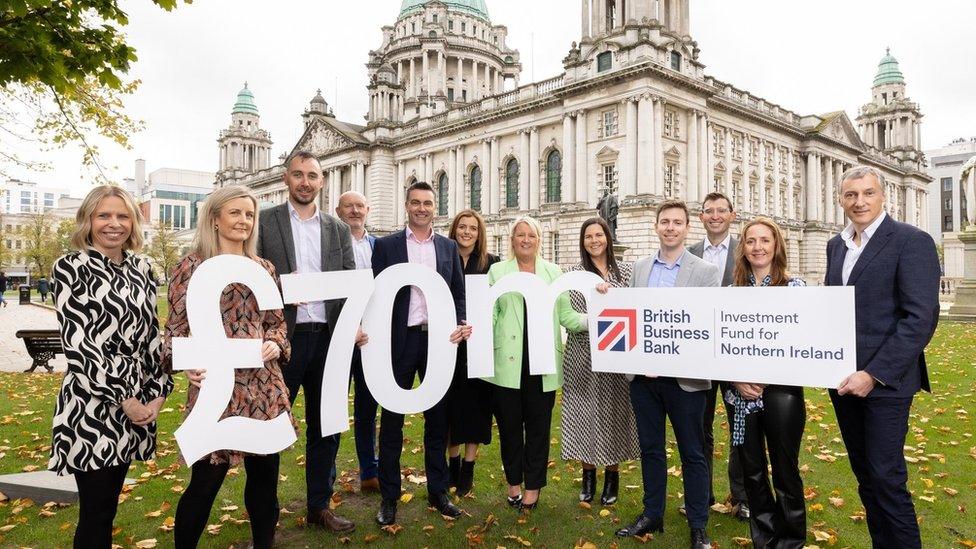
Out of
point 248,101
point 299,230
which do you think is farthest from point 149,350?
point 248,101

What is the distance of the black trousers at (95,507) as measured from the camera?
3.50 meters

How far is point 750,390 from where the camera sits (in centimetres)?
427

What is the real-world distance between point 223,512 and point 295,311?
6.70 ft

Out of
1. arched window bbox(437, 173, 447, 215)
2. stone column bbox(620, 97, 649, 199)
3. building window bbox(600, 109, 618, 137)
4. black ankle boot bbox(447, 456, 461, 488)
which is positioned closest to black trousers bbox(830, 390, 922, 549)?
black ankle boot bbox(447, 456, 461, 488)

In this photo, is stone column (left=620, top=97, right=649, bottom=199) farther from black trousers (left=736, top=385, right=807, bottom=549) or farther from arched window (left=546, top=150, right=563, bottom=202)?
black trousers (left=736, top=385, right=807, bottom=549)

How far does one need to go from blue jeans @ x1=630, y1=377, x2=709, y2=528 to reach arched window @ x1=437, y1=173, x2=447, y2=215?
45.3m

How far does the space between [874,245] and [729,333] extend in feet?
3.68

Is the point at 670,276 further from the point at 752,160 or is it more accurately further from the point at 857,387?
the point at 752,160

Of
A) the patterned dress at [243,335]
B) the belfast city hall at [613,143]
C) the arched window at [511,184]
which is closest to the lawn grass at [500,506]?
the patterned dress at [243,335]

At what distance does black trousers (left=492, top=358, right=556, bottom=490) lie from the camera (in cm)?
525

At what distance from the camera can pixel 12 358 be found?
15.2 m

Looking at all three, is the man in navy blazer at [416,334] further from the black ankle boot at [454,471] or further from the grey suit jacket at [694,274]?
the grey suit jacket at [694,274]

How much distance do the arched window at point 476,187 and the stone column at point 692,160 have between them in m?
16.9

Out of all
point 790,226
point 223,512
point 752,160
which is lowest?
point 223,512
